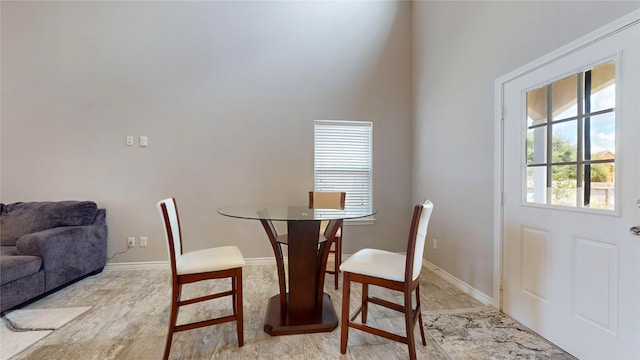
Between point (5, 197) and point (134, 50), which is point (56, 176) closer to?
point (5, 197)

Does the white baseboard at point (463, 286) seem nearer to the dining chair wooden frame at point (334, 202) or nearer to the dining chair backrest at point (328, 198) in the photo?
the dining chair wooden frame at point (334, 202)

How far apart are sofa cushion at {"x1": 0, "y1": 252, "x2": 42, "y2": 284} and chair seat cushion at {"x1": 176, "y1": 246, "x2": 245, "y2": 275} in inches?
59.6

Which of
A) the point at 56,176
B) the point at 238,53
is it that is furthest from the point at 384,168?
the point at 56,176

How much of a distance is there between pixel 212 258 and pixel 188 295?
1081 mm

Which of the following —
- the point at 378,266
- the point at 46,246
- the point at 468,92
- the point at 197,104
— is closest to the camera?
the point at 378,266

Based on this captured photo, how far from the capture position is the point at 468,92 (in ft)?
8.39

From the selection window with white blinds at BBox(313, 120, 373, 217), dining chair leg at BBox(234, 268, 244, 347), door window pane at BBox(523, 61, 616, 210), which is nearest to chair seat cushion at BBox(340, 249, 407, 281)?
dining chair leg at BBox(234, 268, 244, 347)

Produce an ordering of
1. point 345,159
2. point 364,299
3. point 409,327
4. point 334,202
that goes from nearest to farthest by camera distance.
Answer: point 409,327, point 364,299, point 334,202, point 345,159

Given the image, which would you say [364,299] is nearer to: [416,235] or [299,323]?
[299,323]

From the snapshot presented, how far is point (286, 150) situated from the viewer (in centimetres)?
342

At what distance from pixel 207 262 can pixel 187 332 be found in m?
0.66

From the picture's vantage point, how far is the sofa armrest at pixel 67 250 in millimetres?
2379

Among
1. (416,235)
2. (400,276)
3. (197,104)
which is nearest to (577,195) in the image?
(416,235)

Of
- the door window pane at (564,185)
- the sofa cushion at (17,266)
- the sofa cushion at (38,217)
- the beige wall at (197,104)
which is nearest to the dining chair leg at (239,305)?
the beige wall at (197,104)
